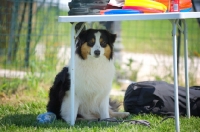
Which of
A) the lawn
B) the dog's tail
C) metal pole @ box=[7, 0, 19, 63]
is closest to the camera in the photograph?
the lawn

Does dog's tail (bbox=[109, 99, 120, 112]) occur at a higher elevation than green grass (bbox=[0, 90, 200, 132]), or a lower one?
higher

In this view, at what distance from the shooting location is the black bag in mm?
4734

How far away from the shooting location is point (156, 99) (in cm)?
476

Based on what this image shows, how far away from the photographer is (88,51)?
435 cm

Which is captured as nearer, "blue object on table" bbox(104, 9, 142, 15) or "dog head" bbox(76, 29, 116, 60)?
"blue object on table" bbox(104, 9, 142, 15)

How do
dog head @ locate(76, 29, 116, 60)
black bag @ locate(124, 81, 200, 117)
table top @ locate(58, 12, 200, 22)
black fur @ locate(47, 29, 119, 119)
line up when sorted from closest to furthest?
1. table top @ locate(58, 12, 200, 22)
2. dog head @ locate(76, 29, 116, 60)
3. black fur @ locate(47, 29, 119, 119)
4. black bag @ locate(124, 81, 200, 117)

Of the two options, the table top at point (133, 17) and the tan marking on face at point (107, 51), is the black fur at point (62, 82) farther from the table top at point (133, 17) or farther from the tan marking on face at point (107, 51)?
the table top at point (133, 17)

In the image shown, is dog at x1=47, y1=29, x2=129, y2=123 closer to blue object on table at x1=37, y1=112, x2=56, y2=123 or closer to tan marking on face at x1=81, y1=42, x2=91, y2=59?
tan marking on face at x1=81, y1=42, x2=91, y2=59

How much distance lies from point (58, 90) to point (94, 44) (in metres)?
0.74

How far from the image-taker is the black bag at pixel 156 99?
4.73 m

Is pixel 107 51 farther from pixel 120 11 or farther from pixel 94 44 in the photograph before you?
pixel 120 11

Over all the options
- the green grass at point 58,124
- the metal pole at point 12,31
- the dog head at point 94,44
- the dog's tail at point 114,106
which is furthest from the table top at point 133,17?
the metal pole at point 12,31

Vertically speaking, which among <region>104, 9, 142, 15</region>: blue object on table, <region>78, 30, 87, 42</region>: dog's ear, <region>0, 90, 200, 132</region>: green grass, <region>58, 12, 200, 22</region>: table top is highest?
<region>104, 9, 142, 15</region>: blue object on table

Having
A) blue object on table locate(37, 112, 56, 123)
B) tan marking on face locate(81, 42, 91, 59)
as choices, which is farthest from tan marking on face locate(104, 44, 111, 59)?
blue object on table locate(37, 112, 56, 123)
